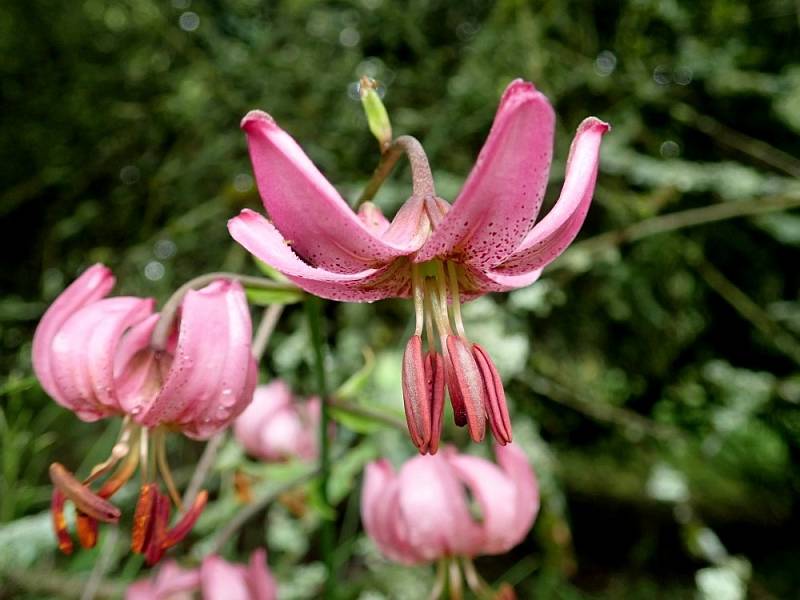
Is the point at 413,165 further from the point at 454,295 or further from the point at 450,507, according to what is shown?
the point at 450,507

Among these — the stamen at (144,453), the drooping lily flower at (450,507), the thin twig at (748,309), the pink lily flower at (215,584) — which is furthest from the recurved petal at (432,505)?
the thin twig at (748,309)

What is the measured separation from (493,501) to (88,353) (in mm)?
418

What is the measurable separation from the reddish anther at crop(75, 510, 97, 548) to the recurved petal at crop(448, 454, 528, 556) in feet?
1.15

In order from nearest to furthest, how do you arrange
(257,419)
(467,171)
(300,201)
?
(300,201)
(257,419)
(467,171)

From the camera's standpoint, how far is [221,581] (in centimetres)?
64

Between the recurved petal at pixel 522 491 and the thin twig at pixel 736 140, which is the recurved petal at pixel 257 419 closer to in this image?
the recurved petal at pixel 522 491

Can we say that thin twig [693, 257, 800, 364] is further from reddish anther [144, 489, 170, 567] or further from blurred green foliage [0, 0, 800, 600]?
reddish anther [144, 489, 170, 567]

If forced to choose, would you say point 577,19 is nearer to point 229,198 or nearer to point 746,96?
point 746,96

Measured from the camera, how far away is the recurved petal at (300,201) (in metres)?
0.34

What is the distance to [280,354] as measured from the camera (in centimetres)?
129

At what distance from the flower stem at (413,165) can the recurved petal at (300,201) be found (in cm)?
5

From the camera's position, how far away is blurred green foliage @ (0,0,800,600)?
123 cm

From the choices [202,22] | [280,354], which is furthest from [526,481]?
[202,22]

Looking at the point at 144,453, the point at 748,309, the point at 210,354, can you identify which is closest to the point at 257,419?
the point at 144,453
